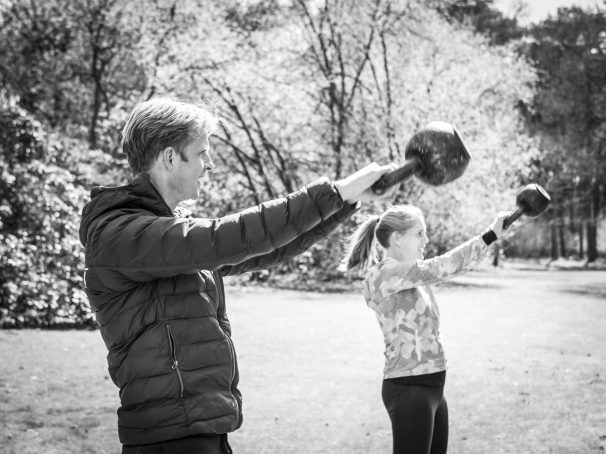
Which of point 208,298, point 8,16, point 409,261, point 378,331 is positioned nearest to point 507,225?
point 409,261

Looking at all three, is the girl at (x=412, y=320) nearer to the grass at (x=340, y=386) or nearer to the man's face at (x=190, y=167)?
the man's face at (x=190, y=167)

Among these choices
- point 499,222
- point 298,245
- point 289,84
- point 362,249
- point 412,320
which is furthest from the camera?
point 289,84

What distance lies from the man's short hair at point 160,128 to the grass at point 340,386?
4068 mm

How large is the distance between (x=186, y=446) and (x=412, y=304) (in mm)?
2176

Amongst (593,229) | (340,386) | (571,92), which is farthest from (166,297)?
(593,229)

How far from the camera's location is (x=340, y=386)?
8172 millimetres

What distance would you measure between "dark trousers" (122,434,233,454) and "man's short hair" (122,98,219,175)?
79 cm

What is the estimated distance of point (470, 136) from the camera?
22312 mm

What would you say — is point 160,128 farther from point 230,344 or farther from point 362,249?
point 362,249

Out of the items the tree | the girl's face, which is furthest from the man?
the tree

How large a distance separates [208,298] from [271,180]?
23.0m

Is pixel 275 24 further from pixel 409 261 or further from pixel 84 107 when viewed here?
pixel 409 261

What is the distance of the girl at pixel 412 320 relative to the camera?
3.64 metres

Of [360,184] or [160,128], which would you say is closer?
[360,184]
